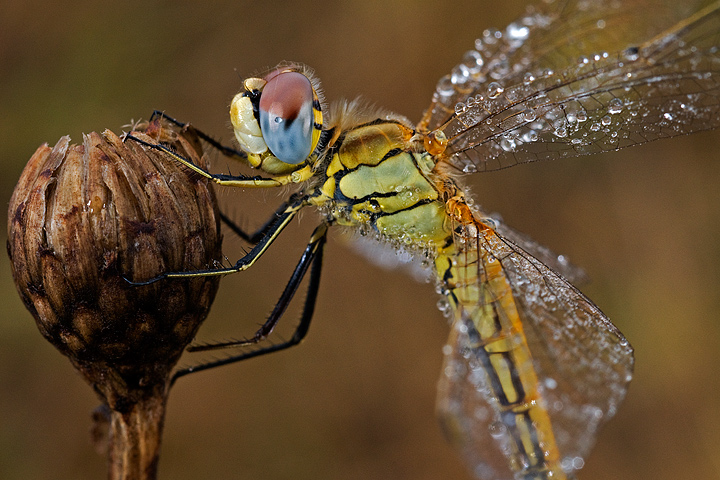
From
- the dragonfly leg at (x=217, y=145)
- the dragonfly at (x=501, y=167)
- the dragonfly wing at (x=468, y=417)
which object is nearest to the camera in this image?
the dragonfly leg at (x=217, y=145)

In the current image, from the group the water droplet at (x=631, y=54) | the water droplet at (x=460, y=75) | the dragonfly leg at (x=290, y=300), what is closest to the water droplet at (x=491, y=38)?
the water droplet at (x=460, y=75)

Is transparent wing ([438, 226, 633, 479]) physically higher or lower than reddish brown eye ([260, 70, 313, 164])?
lower

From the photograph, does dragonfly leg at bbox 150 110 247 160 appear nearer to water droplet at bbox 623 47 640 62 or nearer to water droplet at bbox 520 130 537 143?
water droplet at bbox 520 130 537 143

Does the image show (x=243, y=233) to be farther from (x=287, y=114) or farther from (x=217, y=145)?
(x=287, y=114)

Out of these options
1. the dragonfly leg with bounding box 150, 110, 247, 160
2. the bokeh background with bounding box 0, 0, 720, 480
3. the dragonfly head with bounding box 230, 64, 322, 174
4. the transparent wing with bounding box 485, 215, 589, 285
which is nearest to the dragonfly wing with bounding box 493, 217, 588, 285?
the transparent wing with bounding box 485, 215, 589, 285

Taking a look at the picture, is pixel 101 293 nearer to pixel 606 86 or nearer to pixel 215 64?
pixel 606 86

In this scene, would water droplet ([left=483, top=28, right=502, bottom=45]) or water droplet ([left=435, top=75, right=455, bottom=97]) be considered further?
water droplet ([left=483, top=28, right=502, bottom=45])

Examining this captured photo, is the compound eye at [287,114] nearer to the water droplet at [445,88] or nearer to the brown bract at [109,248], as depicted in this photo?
the brown bract at [109,248]
